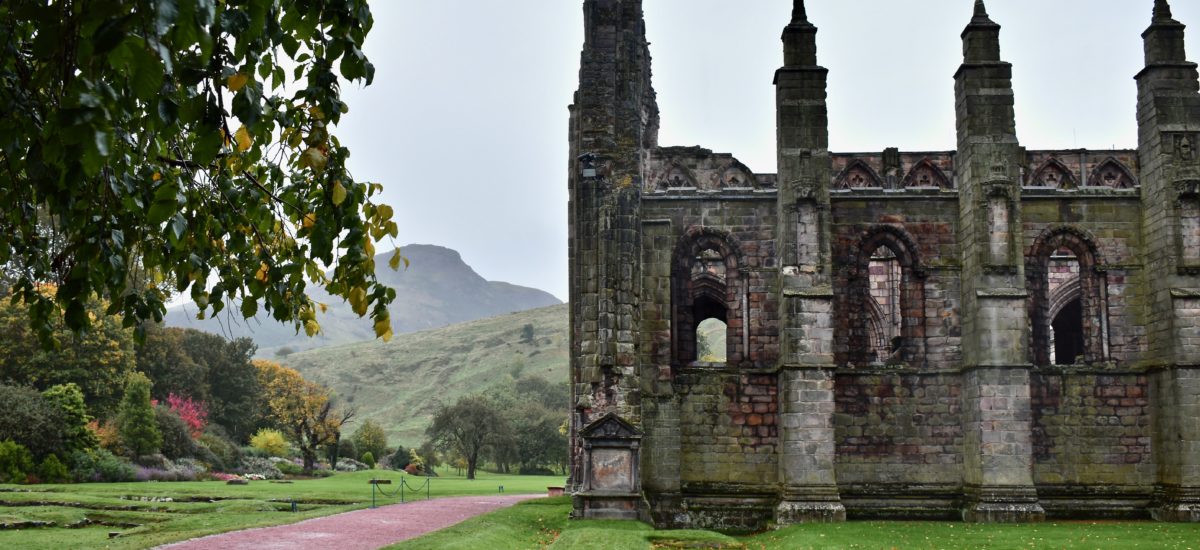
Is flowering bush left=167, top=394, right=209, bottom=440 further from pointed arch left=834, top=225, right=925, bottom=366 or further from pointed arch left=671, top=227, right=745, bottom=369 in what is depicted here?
pointed arch left=834, top=225, right=925, bottom=366

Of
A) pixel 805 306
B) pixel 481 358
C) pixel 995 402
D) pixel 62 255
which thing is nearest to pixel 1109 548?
pixel 995 402

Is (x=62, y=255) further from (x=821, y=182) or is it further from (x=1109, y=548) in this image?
(x=821, y=182)

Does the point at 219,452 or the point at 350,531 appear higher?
the point at 219,452

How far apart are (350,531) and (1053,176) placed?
670 inches

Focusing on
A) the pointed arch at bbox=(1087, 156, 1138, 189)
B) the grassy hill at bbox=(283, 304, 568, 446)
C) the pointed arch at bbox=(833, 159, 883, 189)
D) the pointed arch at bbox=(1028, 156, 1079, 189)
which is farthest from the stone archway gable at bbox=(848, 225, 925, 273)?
the grassy hill at bbox=(283, 304, 568, 446)

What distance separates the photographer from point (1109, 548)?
59.3ft

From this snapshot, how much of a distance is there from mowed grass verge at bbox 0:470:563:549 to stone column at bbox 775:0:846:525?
10.7 m

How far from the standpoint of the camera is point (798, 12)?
25.1 metres

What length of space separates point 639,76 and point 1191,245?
1240 centimetres

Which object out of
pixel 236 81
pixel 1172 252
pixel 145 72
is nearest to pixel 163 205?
pixel 236 81

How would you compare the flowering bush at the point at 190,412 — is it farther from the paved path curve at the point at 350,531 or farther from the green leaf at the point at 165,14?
the green leaf at the point at 165,14

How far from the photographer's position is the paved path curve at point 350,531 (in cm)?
1845

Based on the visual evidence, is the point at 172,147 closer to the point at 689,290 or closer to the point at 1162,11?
the point at 689,290

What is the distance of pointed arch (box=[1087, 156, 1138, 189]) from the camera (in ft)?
81.9
